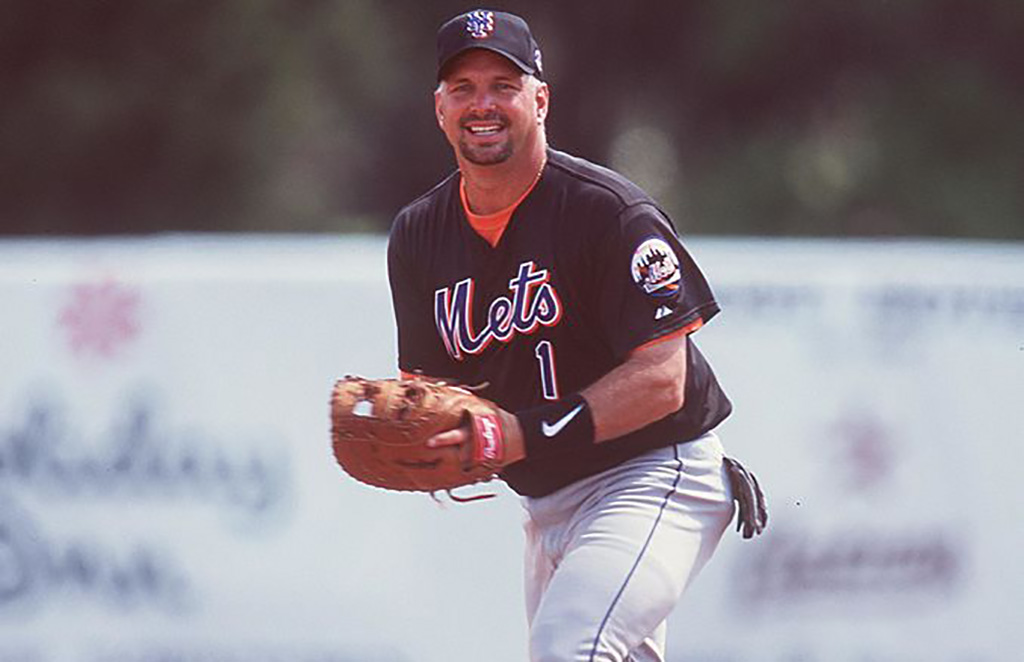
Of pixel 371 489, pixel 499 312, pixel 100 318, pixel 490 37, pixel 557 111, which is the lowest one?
pixel 371 489

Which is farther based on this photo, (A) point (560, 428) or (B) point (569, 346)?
(B) point (569, 346)

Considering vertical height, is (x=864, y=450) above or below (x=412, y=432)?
below

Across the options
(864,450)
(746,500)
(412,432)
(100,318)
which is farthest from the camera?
(864,450)

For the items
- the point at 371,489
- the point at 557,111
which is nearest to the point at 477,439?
the point at 371,489

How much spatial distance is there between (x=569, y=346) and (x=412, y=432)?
455 millimetres

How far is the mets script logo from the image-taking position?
5105 millimetres

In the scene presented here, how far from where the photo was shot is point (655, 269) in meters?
4.96

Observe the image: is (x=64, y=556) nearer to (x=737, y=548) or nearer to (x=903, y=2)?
(x=737, y=548)

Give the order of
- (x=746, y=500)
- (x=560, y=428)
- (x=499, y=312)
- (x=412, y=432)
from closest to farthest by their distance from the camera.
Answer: (x=560, y=428)
(x=412, y=432)
(x=499, y=312)
(x=746, y=500)

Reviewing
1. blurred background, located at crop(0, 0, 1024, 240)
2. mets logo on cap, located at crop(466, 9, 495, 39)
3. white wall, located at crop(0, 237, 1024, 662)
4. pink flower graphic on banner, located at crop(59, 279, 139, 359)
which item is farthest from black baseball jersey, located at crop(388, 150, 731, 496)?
blurred background, located at crop(0, 0, 1024, 240)

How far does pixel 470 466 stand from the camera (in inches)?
198

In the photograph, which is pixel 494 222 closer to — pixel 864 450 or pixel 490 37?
pixel 490 37

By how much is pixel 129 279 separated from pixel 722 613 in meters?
2.66

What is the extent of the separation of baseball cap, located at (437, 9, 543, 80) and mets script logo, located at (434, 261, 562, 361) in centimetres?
52
